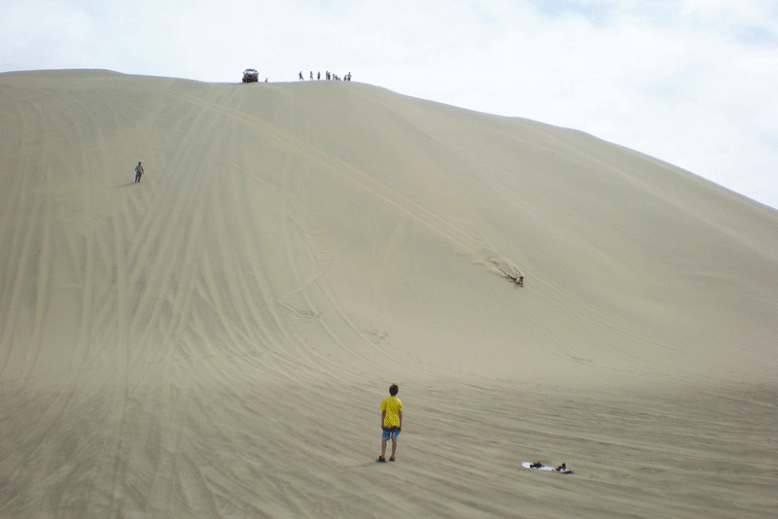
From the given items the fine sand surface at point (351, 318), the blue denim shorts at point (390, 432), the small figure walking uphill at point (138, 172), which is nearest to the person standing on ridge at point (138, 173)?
Answer: the small figure walking uphill at point (138, 172)

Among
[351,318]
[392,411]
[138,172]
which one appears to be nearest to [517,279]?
[351,318]

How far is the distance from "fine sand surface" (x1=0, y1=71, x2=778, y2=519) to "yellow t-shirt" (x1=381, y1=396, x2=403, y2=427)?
48 centimetres

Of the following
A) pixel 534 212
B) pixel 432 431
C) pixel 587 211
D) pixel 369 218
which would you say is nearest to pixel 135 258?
pixel 369 218

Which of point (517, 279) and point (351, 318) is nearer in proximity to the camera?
point (351, 318)

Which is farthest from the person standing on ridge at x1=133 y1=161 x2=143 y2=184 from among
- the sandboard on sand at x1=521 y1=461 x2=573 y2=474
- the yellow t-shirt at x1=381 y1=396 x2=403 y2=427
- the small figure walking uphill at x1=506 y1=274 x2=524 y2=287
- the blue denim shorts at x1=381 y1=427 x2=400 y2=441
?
the sandboard on sand at x1=521 y1=461 x2=573 y2=474

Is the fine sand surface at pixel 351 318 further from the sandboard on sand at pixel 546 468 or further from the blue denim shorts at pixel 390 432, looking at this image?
the blue denim shorts at pixel 390 432

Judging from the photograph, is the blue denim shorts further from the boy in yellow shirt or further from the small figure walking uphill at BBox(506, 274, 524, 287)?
the small figure walking uphill at BBox(506, 274, 524, 287)

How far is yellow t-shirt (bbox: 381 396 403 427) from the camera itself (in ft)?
21.7

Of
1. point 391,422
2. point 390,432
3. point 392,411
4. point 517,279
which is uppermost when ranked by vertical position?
→ point 517,279

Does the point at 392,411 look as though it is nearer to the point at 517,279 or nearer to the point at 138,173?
the point at 517,279

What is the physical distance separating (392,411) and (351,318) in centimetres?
757

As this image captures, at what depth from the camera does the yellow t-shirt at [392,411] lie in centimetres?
661

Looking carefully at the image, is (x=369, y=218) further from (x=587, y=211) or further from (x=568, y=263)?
(x=587, y=211)

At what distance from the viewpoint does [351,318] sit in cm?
1417
